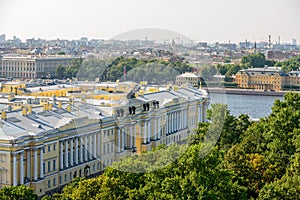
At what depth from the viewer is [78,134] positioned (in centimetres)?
1354

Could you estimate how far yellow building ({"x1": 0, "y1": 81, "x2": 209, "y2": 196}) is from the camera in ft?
35.9

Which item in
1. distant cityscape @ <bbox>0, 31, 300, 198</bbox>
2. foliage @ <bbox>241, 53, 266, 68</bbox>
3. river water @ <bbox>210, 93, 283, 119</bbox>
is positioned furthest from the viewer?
foliage @ <bbox>241, 53, 266, 68</bbox>

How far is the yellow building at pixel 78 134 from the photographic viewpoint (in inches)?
431

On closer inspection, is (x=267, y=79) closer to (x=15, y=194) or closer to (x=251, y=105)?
(x=251, y=105)

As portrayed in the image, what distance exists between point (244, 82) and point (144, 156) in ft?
117

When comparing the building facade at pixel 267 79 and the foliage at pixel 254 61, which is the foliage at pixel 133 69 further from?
the foliage at pixel 254 61

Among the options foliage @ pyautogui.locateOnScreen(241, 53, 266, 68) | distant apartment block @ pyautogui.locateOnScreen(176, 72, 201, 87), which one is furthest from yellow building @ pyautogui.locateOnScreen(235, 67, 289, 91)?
distant apartment block @ pyautogui.locateOnScreen(176, 72, 201, 87)

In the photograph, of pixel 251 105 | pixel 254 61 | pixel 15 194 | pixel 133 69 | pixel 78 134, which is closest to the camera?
pixel 15 194

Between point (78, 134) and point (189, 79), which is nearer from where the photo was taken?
point (189, 79)

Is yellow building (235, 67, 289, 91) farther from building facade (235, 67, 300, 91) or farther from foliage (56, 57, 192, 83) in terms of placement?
foliage (56, 57, 192, 83)

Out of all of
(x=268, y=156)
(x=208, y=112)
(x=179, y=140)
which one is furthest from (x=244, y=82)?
(x=179, y=140)

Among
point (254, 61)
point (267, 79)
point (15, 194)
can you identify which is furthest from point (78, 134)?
point (254, 61)

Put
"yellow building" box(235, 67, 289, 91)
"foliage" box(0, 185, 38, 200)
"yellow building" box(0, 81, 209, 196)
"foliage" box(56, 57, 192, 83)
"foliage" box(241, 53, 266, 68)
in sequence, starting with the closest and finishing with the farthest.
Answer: "foliage" box(0, 185, 38, 200) → "yellow building" box(0, 81, 209, 196) → "foliage" box(56, 57, 192, 83) → "yellow building" box(235, 67, 289, 91) → "foliage" box(241, 53, 266, 68)

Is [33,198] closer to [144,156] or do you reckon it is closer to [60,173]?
[144,156]
